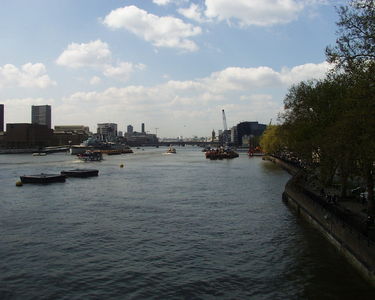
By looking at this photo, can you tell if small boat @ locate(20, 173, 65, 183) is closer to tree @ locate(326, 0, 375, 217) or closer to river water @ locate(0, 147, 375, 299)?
river water @ locate(0, 147, 375, 299)

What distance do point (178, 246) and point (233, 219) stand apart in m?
11.6

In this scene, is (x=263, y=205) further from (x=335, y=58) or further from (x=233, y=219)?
(x=335, y=58)

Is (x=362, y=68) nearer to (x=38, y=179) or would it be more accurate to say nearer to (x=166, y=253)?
(x=166, y=253)

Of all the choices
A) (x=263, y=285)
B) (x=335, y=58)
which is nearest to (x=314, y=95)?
(x=335, y=58)

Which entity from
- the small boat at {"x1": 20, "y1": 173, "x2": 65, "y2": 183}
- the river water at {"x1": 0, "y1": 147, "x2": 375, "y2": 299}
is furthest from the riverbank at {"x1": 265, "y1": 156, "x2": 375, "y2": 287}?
the small boat at {"x1": 20, "y1": 173, "x2": 65, "y2": 183}

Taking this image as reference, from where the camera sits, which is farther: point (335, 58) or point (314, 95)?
point (314, 95)

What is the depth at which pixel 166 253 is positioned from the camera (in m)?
30.3

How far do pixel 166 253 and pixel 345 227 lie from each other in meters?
12.5

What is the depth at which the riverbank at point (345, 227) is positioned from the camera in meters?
24.2

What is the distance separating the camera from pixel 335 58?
2914 centimetres

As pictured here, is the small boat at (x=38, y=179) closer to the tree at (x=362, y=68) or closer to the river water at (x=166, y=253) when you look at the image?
the river water at (x=166, y=253)

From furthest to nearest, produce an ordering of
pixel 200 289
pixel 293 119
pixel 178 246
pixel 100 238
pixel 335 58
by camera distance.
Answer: pixel 293 119
pixel 100 238
pixel 178 246
pixel 335 58
pixel 200 289

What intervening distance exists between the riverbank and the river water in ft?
2.34

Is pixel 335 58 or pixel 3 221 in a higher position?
pixel 335 58
